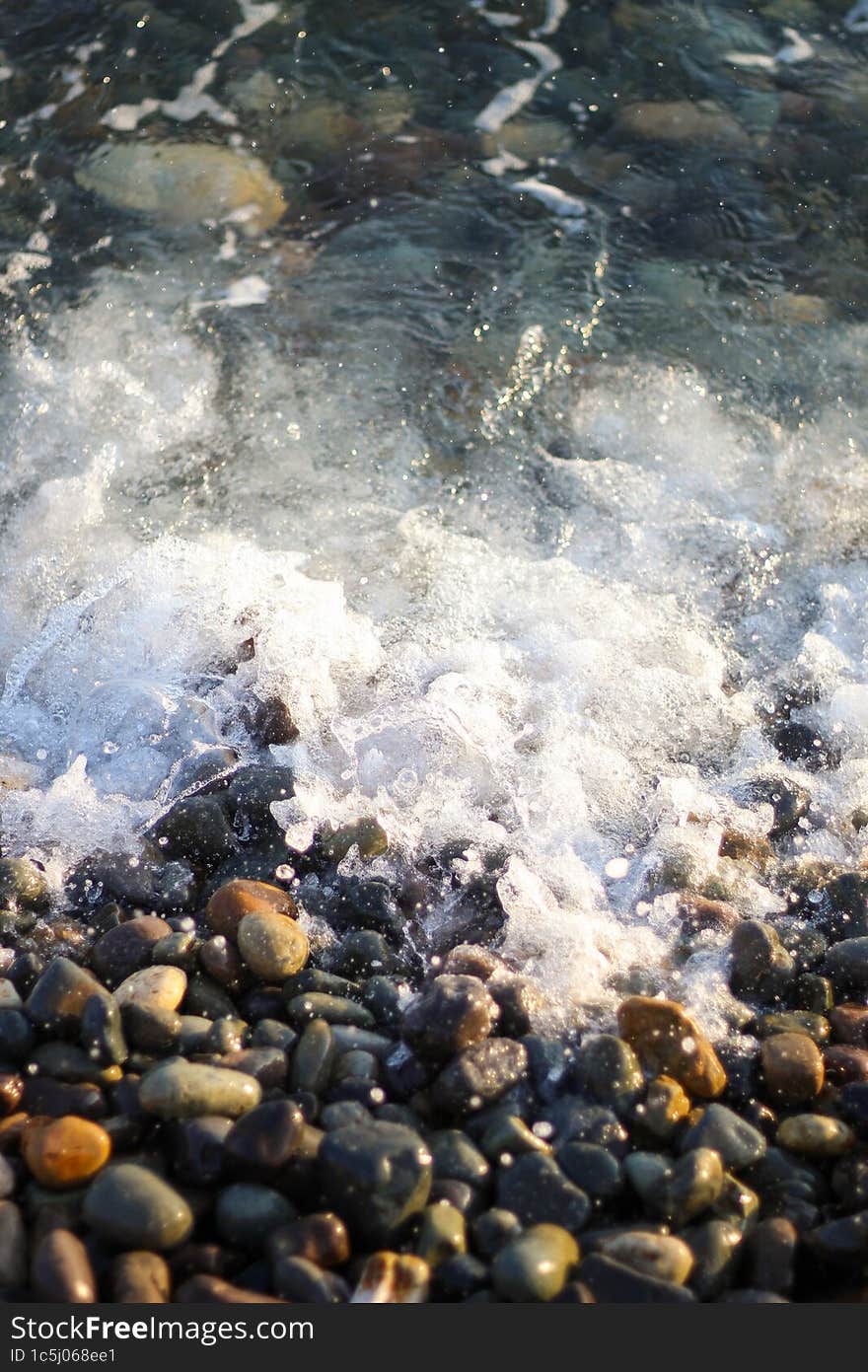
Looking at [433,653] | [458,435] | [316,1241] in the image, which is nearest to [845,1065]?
[316,1241]

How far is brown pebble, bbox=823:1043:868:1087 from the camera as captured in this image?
2.21 metres

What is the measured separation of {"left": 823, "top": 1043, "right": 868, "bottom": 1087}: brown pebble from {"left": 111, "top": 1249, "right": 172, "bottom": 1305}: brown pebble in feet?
→ 4.24

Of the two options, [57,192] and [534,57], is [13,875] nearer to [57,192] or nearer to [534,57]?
[57,192]

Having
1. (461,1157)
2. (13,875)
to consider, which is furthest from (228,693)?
Answer: (461,1157)

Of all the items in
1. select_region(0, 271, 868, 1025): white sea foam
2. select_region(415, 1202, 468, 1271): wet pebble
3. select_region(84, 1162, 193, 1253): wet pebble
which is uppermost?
select_region(84, 1162, 193, 1253): wet pebble

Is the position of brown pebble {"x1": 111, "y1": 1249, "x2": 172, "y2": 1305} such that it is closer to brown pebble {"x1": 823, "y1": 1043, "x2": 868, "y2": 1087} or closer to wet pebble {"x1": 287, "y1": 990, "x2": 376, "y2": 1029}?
wet pebble {"x1": 287, "y1": 990, "x2": 376, "y2": 1029}

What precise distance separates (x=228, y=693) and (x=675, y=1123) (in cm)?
176

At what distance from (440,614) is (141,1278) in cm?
238

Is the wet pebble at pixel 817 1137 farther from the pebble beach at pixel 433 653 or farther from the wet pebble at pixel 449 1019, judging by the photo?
the wet pebble at pixel 449 1019

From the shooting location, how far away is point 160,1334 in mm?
1704

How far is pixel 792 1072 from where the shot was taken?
2.16 m

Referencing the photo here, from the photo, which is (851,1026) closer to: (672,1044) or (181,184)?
(672,1044)

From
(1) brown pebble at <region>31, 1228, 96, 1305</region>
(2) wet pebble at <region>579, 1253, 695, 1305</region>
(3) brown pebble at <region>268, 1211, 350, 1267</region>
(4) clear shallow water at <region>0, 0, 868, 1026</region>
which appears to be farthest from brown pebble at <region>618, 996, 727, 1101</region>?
(1) brown pebble at <region>31, 1228, 96, 1305</region>

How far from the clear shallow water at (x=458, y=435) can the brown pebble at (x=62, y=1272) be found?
1017 millimetres
